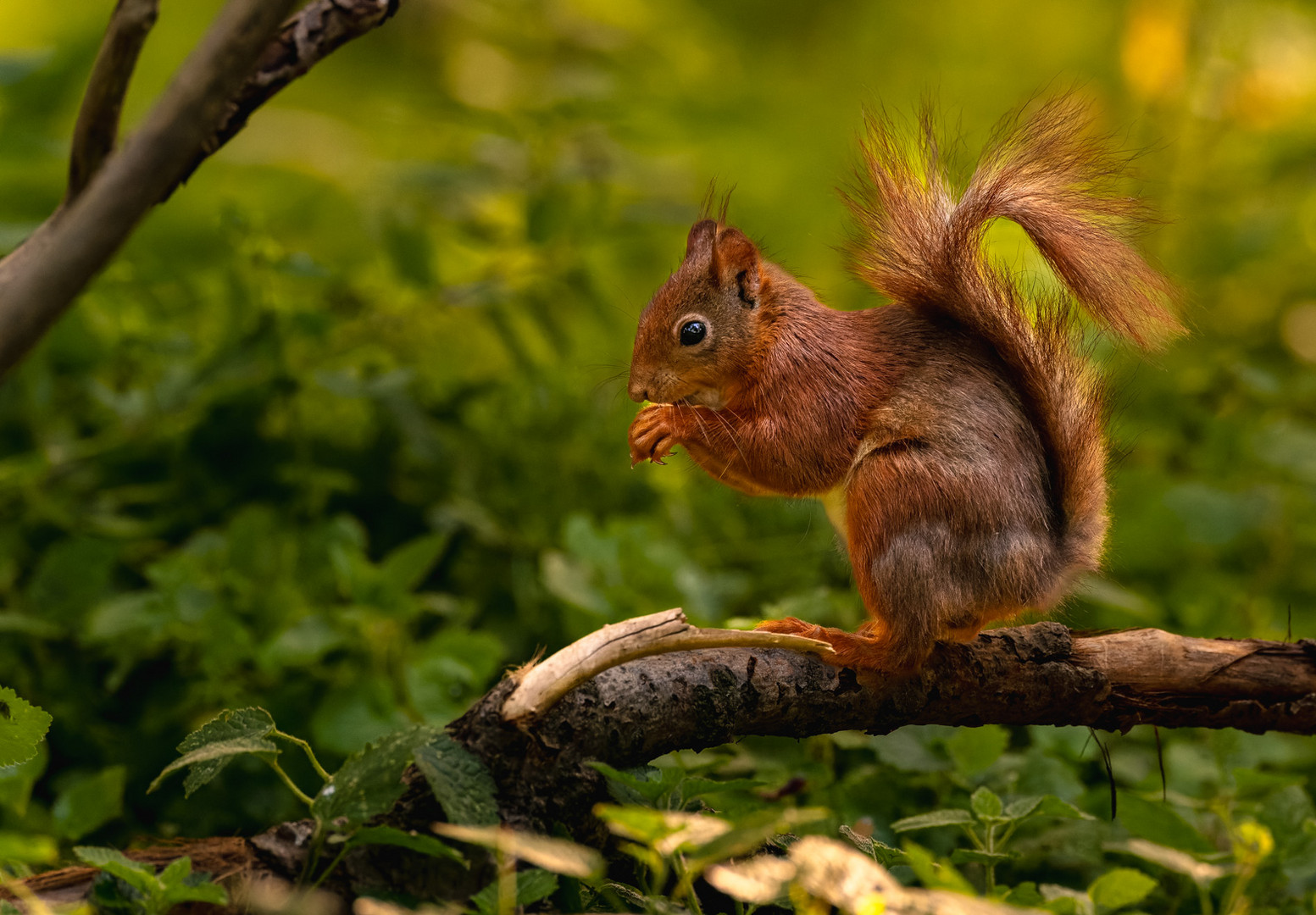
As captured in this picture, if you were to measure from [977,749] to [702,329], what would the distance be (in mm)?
564

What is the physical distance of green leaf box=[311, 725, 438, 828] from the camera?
87 cm

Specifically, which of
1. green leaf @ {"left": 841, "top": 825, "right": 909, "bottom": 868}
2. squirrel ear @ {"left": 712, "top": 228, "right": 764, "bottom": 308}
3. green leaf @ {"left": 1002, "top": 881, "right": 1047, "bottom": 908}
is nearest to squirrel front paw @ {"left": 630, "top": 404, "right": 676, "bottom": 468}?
squirrel ear @ {"left": 712, "top": 228, "right": 764, "bottom": 308}

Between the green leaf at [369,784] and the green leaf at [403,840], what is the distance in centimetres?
1

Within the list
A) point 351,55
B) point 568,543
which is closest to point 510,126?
point 568,543

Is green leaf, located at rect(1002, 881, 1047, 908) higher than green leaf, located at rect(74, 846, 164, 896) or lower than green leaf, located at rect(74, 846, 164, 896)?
lower

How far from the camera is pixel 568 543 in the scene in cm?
171

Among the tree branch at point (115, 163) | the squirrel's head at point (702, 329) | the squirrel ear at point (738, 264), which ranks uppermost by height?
the tree branch at point (115, 163)

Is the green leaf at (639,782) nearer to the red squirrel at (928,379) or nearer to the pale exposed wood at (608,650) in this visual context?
the pale exposed wood at (608,650)

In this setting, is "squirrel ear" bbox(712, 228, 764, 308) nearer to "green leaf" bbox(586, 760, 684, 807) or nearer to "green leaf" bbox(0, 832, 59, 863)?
"green leaf" bbox(586, 760, 684, 807)

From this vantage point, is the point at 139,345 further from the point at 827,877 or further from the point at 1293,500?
the point at 1293,500

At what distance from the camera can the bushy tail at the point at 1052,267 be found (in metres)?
1.20

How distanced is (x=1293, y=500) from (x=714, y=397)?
1.48 meters

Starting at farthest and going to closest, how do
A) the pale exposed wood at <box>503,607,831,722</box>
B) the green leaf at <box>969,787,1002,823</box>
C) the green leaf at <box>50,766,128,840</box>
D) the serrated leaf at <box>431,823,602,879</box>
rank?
1. the green leaf at <box>50,766,128,840</box>
2. the green leaf at <box>969,787,1002,823</box>
3. the pale exposed wood at <box>503,607,831,722</box>
4. the serrated leaf at <box>431,823,602,879</box>

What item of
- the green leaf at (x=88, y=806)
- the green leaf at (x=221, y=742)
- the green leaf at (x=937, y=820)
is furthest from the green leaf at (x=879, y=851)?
the green leaf at (x=88, y=806)
